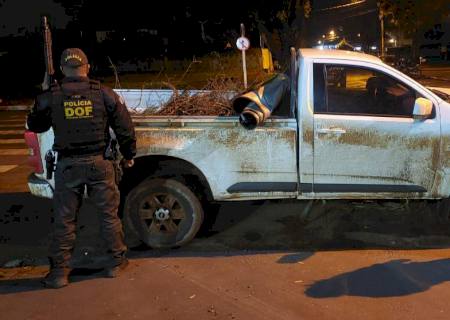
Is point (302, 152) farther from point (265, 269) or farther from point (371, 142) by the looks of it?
point (265, 269)

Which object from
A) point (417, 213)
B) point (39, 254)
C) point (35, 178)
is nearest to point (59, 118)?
point (35, 178)

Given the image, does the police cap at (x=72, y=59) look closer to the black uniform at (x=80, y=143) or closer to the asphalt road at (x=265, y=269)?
the black uniform at (x=80, y=143)

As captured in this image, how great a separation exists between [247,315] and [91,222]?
291cm

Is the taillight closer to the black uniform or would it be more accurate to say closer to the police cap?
the black uniform

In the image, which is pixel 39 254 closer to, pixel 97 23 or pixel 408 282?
pixel 408 282

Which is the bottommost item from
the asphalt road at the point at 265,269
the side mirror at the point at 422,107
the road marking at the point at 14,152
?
the asphalt road at the point at 265,269

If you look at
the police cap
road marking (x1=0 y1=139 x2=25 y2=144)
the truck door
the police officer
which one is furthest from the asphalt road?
road marking (x1=0 y1=139 x2=25 y2=144)

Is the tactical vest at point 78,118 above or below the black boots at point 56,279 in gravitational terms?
above

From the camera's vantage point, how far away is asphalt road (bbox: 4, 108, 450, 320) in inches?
165

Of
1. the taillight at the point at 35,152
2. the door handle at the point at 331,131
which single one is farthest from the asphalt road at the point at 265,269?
the door handle at the point at 331,131

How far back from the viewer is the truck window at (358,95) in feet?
17.5

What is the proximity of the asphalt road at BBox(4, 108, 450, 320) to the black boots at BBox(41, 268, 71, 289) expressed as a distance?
7cm

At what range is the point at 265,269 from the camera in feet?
16.1

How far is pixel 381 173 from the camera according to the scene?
17.5ft
